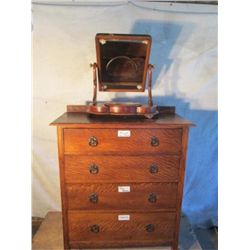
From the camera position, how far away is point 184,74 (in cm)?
197

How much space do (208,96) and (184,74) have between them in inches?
11.4

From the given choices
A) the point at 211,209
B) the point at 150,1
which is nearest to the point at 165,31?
the point at 150,1

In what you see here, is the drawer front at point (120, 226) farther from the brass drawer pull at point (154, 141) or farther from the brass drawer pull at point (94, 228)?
the brass drawer pull at point (154, 141)

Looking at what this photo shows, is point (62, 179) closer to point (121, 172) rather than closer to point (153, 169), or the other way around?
point (121, 172)

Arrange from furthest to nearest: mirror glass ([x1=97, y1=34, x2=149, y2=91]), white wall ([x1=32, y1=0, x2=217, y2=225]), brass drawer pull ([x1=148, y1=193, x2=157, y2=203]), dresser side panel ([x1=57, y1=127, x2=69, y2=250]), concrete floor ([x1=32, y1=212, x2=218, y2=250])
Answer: white wall ([x1=32, y1=0, x2=217, y2=225]), concrete floor ([x1=32, y1=212, x2=218, y2=250]), mirror glass ([x1=97, y1=34, x2=149, y2=91]), brass drawer pull ([x1=148, y1=193, x2=157, y2=203]), dresser side panel ([x1=57, y1=127, x2=69, y2=250])

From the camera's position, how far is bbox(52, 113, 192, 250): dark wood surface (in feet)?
4.54

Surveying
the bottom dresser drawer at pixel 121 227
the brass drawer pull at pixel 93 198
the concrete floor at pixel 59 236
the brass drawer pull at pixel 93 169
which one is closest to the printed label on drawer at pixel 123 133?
the brass drawer pull at pixel 93 169

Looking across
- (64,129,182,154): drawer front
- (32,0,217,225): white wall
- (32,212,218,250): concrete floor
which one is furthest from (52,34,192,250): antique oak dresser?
(32,0,217,225): white wall

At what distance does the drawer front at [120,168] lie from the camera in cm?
142

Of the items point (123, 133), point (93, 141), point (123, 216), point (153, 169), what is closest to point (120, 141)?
point (123, 133)

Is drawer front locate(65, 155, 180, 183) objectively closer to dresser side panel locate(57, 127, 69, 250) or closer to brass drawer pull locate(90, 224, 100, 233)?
dresser side panel locate(57, 127, 69, 250)

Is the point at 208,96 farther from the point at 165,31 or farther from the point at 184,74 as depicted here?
the point at 165,31

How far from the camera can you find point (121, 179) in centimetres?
145
